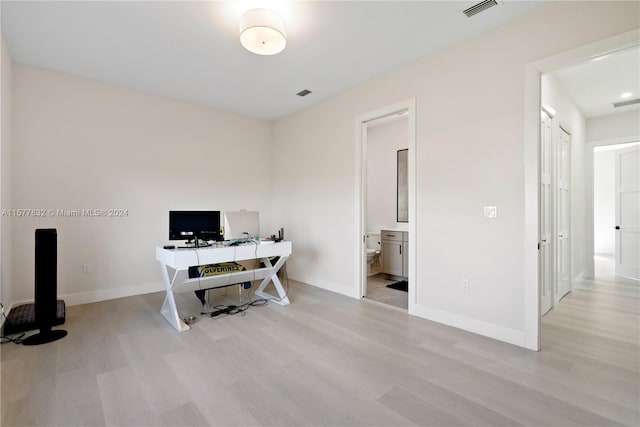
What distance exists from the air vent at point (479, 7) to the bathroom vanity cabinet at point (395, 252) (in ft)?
10.3

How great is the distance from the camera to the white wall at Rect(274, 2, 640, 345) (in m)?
2.47

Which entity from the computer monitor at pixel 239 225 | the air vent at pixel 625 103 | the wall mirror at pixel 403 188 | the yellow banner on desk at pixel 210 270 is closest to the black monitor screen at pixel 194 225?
the computer monitor at pixel 239 225

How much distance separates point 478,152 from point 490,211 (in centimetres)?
57

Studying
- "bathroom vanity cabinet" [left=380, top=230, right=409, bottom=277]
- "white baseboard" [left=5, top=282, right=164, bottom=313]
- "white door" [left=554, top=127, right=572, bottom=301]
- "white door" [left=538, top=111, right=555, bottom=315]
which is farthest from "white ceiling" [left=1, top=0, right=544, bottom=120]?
"white baseboard" [left=5, top=282, right=164, bottom=313]

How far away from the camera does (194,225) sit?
10.9 ft

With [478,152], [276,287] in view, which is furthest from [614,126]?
[276,287]

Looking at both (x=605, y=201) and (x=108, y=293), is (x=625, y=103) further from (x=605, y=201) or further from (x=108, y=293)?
(x=108, y=293)

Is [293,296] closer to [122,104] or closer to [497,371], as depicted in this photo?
[497,371]

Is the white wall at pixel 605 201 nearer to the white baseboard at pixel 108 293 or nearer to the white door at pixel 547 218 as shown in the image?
the white door at pixel 547 218

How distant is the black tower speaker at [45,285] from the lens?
2.64 m

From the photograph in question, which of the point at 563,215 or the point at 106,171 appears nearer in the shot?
the point at 106,171

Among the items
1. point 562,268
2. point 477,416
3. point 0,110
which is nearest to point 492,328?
point 477,416

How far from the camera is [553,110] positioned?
363 cm

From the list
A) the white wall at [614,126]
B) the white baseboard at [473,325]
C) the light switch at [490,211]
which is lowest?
the white baseboard at [473,325]
